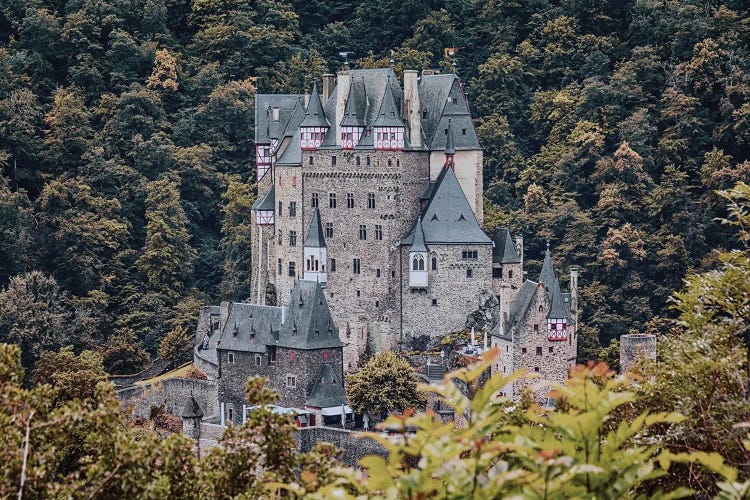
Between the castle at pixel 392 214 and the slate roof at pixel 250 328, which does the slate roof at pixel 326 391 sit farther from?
the castle at pixel 392 214

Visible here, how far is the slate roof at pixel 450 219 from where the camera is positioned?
5397cm

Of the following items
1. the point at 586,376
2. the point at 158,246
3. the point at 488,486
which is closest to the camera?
the point at 488,486

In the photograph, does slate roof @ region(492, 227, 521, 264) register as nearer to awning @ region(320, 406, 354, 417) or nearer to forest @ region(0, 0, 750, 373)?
forest @ region(0, 0, 750, 373)

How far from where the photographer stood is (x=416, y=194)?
54.9m

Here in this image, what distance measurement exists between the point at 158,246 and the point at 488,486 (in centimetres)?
5338

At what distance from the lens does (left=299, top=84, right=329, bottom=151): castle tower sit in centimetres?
5509

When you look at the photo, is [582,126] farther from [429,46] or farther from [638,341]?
[638,341]

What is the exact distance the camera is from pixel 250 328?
51.1 metres

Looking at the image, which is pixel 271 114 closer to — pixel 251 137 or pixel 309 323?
pixel 251 137

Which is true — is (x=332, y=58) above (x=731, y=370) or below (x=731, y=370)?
above

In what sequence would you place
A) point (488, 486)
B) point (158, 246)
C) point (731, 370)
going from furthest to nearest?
1. point (158, 246)
2. point (731, 370)
3. point (488, 486)

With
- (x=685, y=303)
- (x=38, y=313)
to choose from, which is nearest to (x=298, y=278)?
(x=38, y=313)

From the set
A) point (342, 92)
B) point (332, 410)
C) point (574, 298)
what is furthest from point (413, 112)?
point (332, 410)

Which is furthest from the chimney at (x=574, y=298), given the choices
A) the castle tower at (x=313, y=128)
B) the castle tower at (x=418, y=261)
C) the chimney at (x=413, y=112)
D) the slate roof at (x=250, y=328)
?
the castle tower at (x=313, y=128)
